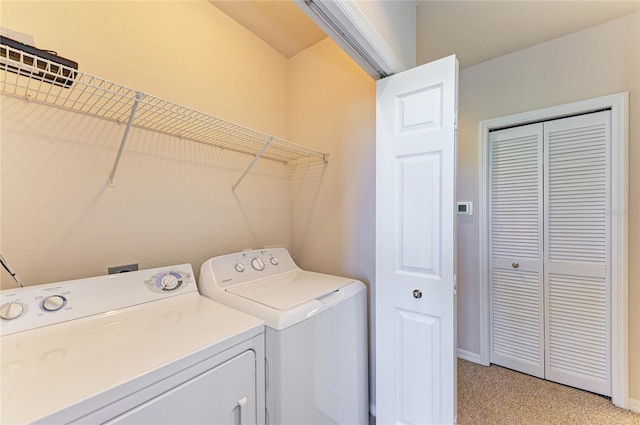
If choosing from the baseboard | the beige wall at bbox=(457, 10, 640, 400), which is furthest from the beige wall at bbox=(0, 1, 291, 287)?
the baseboard

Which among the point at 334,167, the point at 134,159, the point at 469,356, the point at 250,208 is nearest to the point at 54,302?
the point at 134,159

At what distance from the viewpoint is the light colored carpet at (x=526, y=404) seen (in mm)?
1601

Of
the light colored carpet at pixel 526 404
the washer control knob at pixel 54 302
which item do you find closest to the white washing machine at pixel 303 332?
the washer control knob at pixel 54 302

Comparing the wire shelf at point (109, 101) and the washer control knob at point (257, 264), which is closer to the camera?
the wire shelf at point (109, 101)

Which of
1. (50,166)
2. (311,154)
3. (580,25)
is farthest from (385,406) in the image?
(580,25)

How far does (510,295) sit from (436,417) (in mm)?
1448

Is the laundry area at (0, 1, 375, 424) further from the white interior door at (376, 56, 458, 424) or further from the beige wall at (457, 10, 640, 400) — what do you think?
the beige wall at (457, 10, 640, 400)

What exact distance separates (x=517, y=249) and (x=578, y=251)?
37 cm

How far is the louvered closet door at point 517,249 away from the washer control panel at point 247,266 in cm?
188

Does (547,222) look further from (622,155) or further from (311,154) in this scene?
(311,154)

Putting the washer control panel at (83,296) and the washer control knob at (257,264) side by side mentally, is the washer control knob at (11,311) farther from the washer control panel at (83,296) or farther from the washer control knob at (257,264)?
the washer control knob at (257,264)

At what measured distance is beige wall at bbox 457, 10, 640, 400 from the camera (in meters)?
1.66

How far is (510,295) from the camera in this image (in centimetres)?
216

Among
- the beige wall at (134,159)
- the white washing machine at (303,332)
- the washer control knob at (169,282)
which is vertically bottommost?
the white washing machine at (303,332)
